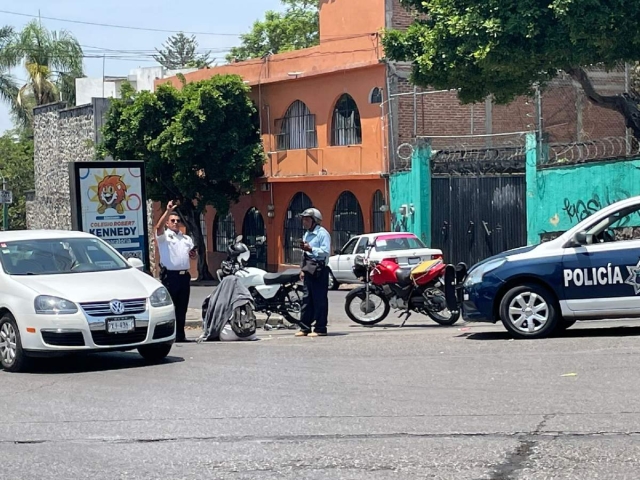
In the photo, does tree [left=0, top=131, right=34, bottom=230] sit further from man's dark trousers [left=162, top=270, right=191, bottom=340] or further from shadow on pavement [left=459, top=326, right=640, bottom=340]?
shadow on pavement [left=459, top=326, right=640, bottom=340]

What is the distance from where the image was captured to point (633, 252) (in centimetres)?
1351

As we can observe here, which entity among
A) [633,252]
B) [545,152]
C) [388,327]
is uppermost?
[545,152]

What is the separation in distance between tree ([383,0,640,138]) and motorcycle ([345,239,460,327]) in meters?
7.53

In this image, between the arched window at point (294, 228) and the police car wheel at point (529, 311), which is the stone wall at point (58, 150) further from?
the police car wheel at point (529, 311)

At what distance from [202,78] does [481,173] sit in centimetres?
1580

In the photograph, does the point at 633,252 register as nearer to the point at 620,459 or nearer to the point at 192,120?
the point at 620,459

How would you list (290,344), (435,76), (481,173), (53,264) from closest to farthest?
(53,264), (290,344), (435,76), (481,173)

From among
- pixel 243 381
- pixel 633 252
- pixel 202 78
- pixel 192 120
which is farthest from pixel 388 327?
pixel 202 78

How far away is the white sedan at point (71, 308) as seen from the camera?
1222 centimetres

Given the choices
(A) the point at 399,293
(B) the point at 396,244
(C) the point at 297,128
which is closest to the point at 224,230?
(C) the point at 297,128

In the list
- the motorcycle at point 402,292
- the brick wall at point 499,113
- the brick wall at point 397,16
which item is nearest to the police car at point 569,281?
the motorcycle at point 402,292

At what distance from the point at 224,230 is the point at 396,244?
664 inches

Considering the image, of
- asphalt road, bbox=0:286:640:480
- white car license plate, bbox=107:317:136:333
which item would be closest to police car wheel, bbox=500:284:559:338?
asphalt road, bbox=0:286:640:480

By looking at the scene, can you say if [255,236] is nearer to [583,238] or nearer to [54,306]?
[583,238]
